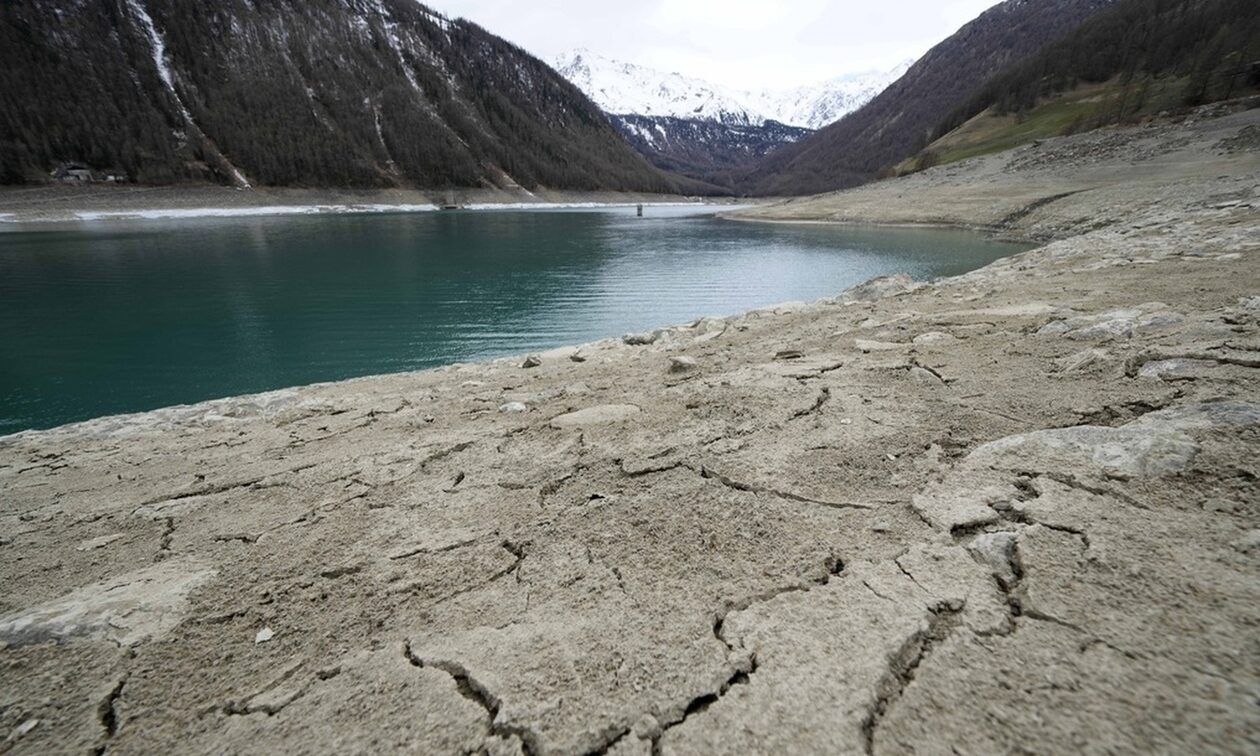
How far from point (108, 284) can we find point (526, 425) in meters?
27.1

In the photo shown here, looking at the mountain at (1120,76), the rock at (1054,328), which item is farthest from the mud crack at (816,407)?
the mountain at (1120,76)

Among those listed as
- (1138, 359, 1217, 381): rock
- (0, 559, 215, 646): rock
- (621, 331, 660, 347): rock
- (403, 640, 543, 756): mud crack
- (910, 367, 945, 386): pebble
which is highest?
(1138, 359, 1217, 381): rock

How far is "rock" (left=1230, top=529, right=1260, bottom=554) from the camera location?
1.80 m

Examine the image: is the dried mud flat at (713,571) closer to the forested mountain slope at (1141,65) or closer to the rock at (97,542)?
the rock at (97,542)

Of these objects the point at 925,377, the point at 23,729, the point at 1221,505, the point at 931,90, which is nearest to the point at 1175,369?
the point at 925,377

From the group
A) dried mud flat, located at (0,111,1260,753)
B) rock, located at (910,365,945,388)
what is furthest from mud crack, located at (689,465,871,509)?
rock, located at (910,365,945,388)

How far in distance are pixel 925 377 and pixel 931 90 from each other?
210 m

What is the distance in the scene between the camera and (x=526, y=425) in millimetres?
4547

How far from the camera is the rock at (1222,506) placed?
6.61ft

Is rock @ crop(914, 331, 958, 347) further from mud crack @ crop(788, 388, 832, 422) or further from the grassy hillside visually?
the grassy hillside

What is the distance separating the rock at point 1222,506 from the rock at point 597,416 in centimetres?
323

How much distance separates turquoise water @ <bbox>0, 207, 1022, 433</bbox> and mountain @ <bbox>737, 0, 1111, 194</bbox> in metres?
139

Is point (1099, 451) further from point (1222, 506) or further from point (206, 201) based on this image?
point (206, 201)

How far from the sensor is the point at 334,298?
765 inches
